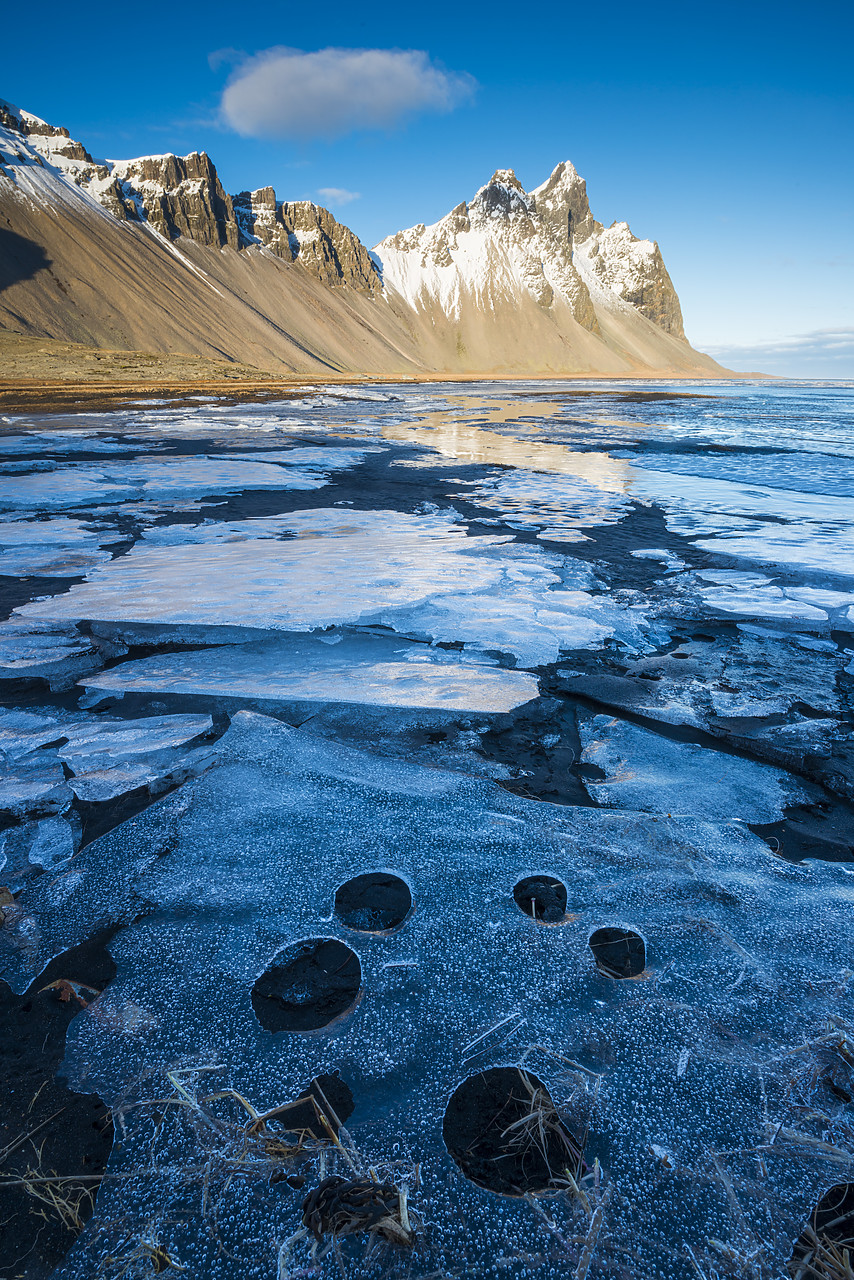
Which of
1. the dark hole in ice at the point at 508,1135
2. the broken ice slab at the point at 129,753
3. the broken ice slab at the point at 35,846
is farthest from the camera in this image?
the broken ice slab at the point at 129,753

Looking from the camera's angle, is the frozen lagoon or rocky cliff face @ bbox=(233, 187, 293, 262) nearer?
the frozen lagoon

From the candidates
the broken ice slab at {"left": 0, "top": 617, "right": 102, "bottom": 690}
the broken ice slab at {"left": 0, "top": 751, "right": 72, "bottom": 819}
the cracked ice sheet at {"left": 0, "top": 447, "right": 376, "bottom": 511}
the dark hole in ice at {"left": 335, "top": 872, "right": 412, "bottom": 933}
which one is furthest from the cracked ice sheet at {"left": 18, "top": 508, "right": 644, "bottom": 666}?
the cracked ice sheet at {"left": 0, "top": 447, "right": 376, "bottom": 511}

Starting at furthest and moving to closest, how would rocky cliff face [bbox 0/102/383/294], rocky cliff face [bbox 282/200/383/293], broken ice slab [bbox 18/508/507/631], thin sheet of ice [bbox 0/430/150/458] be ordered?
rocky cliff face [bbox 282/200/383/293]
rocky cliff face [bbox 0/102/383/294]
thin sheet of ice [bbox 0/430/150/458]
broken ice slab [bbox 18/508/507/631]

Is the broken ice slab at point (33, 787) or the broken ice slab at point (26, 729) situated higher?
the broken ice slab at point (26, 729)

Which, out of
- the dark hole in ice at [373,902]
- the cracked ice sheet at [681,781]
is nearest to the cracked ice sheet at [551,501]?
the cracked ice sheet at [681,781]

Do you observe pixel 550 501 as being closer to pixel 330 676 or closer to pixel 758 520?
pixel 758 520

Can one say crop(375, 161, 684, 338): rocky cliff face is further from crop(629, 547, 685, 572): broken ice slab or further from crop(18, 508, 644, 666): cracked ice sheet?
crop(18, 508, 644, 666): cracked ice sheet

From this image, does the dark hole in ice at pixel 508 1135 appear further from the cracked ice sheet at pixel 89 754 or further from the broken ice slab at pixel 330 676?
the broken ice slab at pixel 330 676
